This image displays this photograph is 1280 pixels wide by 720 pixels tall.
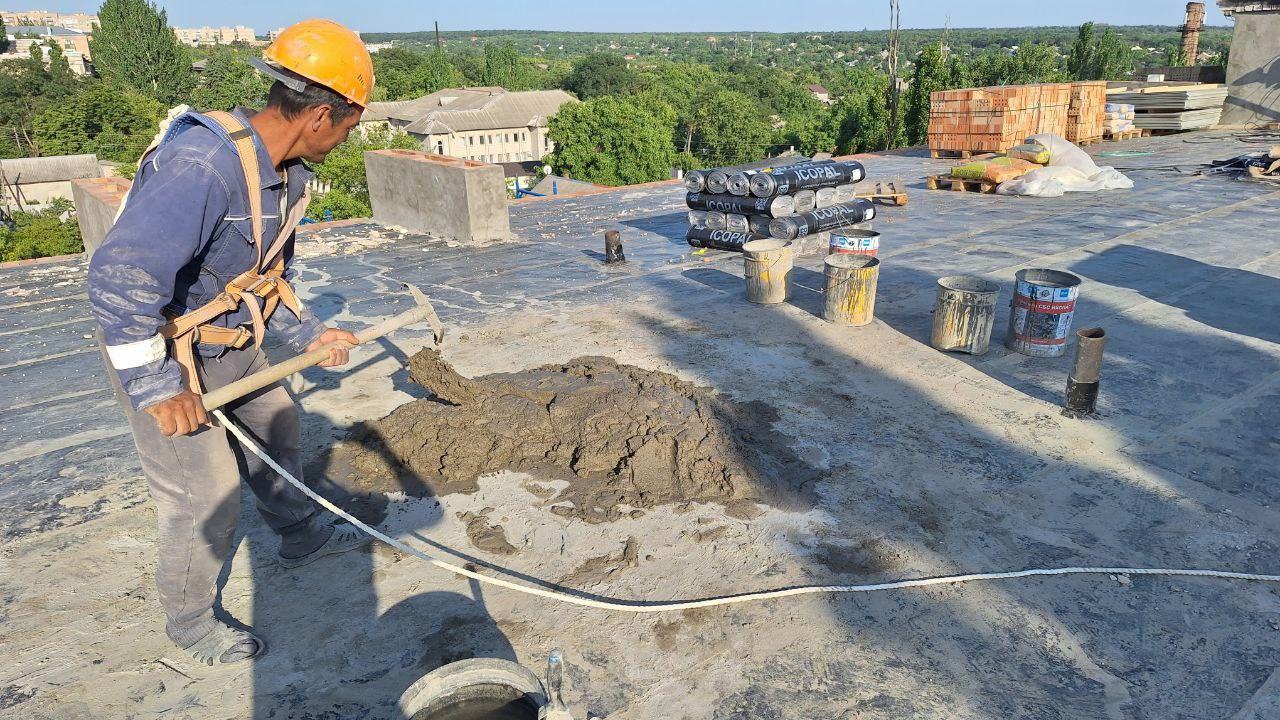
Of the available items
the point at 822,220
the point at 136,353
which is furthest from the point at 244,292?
the point at 822,220

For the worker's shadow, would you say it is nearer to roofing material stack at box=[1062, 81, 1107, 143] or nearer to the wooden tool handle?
the wooden tool handle

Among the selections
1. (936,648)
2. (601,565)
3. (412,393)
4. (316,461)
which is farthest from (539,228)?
(936,648)

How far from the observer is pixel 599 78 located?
8525 cm

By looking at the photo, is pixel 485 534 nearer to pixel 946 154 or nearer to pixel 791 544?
pixel 791 544

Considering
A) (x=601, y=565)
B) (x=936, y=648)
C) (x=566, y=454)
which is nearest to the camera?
(x=936, y=648)

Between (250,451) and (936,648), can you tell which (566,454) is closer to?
(250,451)

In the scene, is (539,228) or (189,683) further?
(539,228)

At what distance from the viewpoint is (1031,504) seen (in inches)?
149

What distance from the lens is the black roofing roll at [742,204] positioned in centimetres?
834

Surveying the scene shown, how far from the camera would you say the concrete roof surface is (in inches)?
107

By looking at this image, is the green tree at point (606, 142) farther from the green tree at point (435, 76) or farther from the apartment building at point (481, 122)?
the green tree at point (435, 76)

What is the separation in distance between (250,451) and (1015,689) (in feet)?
10.1

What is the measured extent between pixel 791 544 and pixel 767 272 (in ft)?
12.2

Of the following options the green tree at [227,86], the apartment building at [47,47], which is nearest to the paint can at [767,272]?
the green tree at [227,86]
